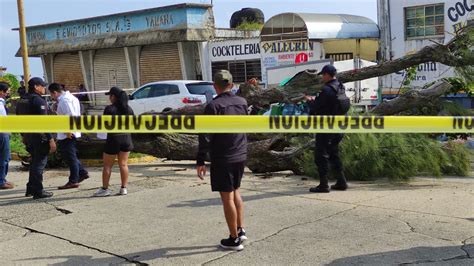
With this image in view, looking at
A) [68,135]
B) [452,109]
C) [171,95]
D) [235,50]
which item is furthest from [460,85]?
[235,50]

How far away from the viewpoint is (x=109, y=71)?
31094 millimetres

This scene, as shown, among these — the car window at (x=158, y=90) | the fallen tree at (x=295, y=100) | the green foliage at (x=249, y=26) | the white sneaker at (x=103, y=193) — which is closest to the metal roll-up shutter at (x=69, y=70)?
the green foliage at (x=249, y=26)

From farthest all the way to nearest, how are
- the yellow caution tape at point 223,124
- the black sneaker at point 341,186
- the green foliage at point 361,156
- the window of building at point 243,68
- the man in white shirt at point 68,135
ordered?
1. the window of building at point 243,68
2. the green foliage at point 361,156
3. the man in white shirt at point 68,135
4. the black sneaker at point 341,186
5. the yellow caution tape at point 223,124

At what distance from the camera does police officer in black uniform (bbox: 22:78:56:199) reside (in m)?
7.36

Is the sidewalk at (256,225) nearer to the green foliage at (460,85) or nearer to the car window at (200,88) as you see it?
the green foliage at (460,85)

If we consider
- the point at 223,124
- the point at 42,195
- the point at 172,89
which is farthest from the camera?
the point at 172,89

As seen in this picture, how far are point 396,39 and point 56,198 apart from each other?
44.2 ft

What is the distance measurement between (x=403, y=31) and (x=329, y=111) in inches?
466

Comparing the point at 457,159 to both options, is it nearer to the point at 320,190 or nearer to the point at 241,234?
the point at 320,190

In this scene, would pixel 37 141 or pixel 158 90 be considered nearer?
pixel 37 141

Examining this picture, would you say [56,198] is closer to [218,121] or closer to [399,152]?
[218,121]

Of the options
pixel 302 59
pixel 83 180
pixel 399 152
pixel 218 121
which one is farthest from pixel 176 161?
pixel 302 59

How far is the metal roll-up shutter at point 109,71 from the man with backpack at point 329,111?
23.9 meters

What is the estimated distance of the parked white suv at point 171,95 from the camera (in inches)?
687
